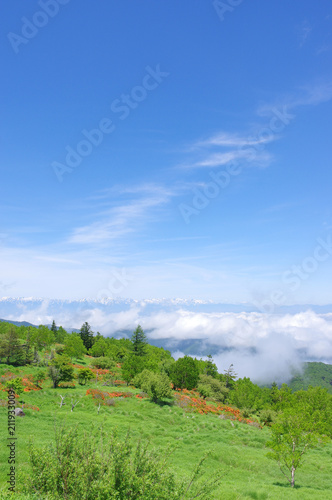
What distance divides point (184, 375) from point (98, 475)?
58.6 m

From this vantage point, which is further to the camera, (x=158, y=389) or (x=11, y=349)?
(x=11, y=349)

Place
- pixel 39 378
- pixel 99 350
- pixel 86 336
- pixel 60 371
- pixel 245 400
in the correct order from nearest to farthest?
pixel 39 378 → pixel 60 371 → pixel 245 400 → pixel 99 350 → pixel 86 336

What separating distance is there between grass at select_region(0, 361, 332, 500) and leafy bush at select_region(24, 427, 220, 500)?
41.8 inches

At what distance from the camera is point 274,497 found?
17016 millimetres

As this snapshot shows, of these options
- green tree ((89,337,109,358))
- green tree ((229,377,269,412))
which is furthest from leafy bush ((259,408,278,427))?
green tree ((89,337,109,358))

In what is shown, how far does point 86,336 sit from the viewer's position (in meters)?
95.2

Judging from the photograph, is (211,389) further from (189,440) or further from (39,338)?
(39,338)

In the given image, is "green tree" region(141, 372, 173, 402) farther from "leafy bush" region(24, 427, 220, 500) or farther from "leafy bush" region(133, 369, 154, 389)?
"leafy bush" region(24, 427, 220, 500)

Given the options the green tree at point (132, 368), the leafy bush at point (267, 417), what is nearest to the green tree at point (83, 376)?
the green tree at point (132, 368)

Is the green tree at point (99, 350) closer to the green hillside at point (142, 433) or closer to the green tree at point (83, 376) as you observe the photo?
A: the green hillside at point (142, 433)

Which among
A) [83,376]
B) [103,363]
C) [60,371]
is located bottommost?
[103,363]

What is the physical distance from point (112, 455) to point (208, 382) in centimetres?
6642

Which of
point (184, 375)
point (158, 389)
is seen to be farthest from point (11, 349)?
point (184, 375)

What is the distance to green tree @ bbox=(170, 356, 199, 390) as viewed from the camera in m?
61.9
